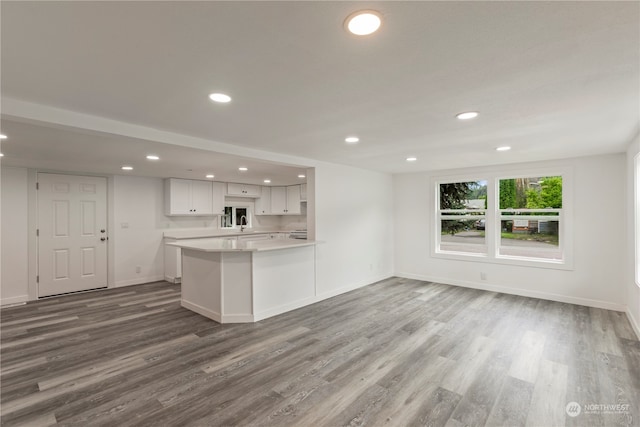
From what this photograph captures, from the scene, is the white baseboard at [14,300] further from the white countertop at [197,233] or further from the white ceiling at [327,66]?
the white ceiling at [327,66]

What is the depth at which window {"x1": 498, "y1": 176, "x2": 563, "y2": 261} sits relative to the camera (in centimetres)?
468

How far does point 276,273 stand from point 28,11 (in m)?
3.39

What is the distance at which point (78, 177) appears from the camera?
5.39m

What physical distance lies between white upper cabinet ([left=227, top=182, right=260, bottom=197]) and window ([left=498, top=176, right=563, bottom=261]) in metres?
5.50

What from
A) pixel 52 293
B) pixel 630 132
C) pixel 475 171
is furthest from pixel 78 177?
pixel 630 132

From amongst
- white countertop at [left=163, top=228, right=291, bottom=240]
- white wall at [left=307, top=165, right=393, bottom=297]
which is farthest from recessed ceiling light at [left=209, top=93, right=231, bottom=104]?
white countertop at [left=163, top=228, right=291, bottom=240]

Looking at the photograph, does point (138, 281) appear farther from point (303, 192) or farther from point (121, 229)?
point (303, 192)

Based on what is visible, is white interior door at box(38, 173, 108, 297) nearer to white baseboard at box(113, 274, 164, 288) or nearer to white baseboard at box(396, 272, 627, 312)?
white baseboard at box(113, 274, 164, 288)

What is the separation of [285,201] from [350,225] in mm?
3214

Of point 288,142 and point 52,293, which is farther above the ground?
point 288,142

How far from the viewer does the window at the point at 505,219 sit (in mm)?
4660

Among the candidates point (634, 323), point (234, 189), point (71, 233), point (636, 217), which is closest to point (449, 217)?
point (636, 217)

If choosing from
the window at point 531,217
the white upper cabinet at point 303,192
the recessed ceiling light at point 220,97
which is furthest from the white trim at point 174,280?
the window at point 531,217

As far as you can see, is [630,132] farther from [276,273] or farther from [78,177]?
[78,177]
